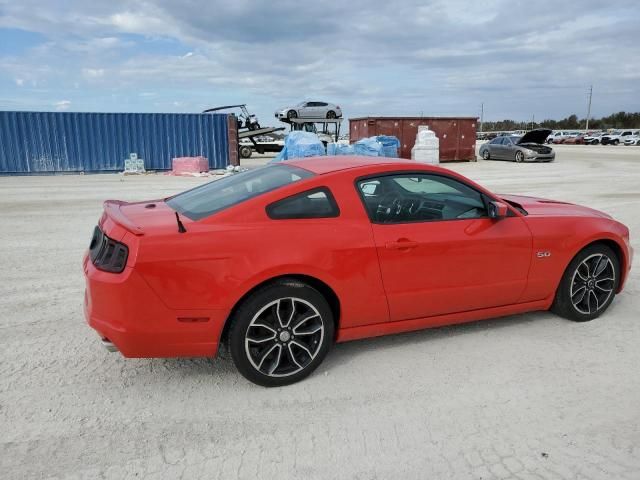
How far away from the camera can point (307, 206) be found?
10.8 ft

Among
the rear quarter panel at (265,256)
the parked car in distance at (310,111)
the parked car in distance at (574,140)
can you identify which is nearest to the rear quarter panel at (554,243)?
the rear quarter panel at (265,256)

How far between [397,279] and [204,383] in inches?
57.9

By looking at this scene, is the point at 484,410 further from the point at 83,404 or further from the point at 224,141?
the point at 224,141

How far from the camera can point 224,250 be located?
2.96 meters

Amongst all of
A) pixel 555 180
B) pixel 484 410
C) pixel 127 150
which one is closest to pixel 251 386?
pixel 484 410

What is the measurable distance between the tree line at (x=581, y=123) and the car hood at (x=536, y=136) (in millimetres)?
71641

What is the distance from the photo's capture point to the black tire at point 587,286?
415 centimetres

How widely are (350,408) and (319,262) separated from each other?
35.8 inches

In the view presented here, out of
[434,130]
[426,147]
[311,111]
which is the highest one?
[311,111]

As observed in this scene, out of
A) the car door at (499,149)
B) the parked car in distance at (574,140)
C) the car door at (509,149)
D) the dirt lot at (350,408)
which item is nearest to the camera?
the dirt lot at (350,408)

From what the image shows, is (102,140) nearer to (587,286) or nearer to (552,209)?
(552,209)

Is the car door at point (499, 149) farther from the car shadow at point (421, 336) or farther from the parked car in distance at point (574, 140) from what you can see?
the parked car in distance at point (574, 140)

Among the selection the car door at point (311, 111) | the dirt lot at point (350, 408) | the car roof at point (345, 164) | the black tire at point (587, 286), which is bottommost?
the dirt lot at point (350, 408)

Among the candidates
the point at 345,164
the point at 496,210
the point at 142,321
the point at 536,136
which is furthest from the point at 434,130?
the point at 142,321
